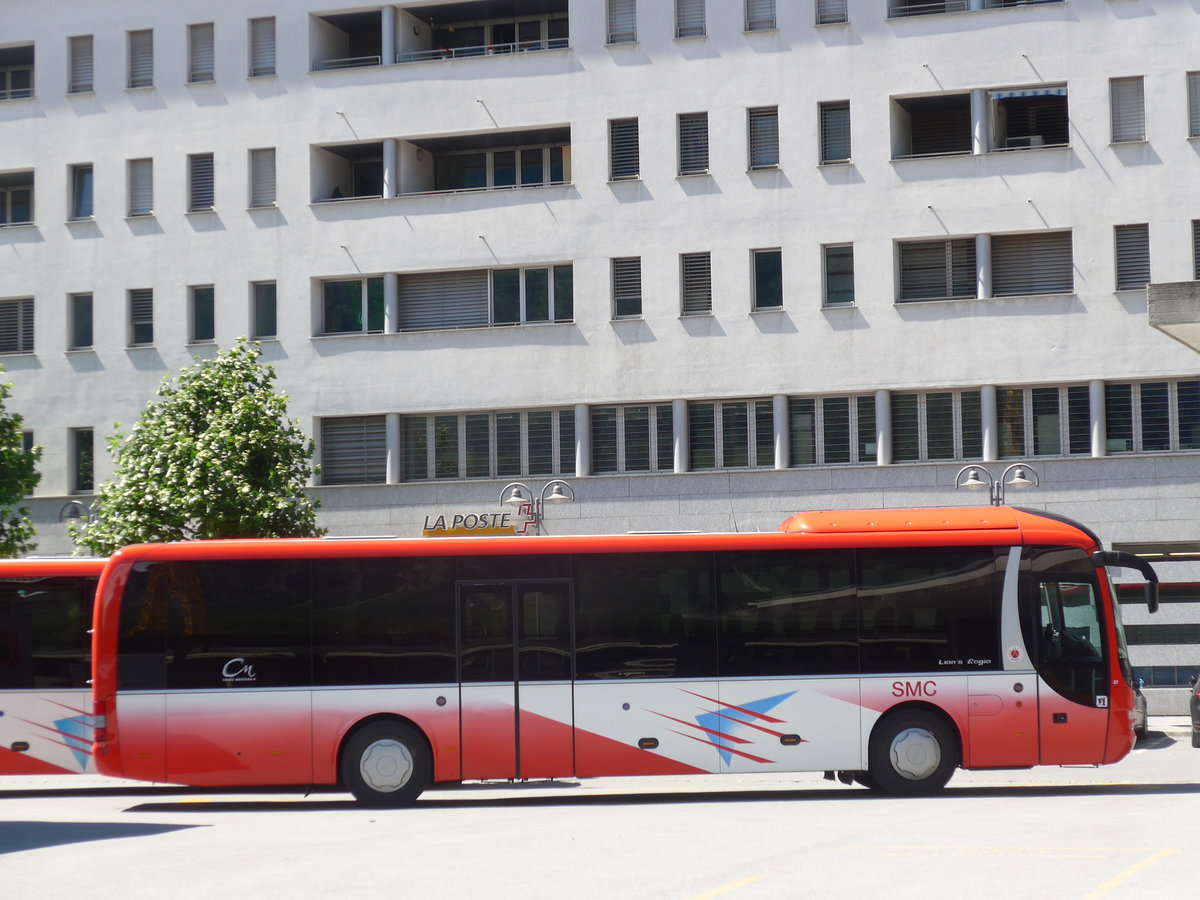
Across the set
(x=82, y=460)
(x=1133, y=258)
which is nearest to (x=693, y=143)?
(x=1133, y=258)

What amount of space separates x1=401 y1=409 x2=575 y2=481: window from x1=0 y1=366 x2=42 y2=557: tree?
8113mm

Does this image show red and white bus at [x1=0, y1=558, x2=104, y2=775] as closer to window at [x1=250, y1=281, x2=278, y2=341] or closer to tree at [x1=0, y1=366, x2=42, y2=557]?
tree at [x1=0, y1=366, x2=42, y2=557]

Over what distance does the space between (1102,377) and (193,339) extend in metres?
20.7

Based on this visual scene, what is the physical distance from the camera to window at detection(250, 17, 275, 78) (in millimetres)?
40375

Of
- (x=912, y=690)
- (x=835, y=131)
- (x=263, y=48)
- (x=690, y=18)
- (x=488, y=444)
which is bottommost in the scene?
(x=912, y=690)

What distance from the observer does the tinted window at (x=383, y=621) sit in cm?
1855

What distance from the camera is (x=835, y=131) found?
3694cm

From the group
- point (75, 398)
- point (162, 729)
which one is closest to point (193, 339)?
point (75, 398)

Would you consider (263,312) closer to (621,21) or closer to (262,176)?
(262,176)

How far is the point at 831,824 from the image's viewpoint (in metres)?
15.2

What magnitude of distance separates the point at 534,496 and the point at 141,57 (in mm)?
14559

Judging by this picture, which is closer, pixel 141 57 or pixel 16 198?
pixel 141 57

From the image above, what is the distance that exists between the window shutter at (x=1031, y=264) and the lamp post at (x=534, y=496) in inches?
396

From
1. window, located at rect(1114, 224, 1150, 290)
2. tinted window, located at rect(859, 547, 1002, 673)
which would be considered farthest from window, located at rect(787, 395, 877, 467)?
tinted window, located at rect(859, 547, 1002, 673)
